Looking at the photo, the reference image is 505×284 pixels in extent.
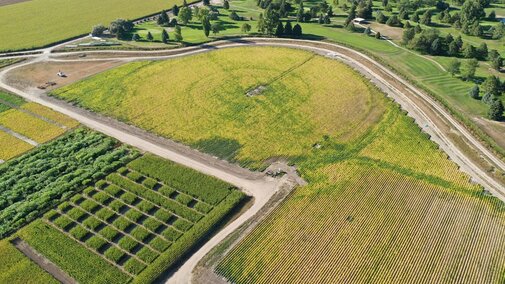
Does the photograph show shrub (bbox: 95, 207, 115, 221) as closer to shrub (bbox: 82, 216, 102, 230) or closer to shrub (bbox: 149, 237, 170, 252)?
shrub (bbox: 82, 216, 102, 230)

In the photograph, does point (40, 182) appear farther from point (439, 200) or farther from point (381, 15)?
point (381, 15)

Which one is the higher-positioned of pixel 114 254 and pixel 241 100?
pixel 241 100

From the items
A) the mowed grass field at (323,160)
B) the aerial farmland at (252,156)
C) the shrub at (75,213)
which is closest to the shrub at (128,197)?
the aerial farmland at (252,156)

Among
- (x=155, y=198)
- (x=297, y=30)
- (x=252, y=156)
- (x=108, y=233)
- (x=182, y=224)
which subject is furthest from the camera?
(x=297, y=30)

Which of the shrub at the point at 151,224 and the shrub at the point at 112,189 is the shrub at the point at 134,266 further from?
the shrub at the point at 112,189

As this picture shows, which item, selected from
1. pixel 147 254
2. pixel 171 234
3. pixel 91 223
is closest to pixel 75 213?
pixel 91 223

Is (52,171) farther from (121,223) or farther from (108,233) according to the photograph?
→ (108,233)
